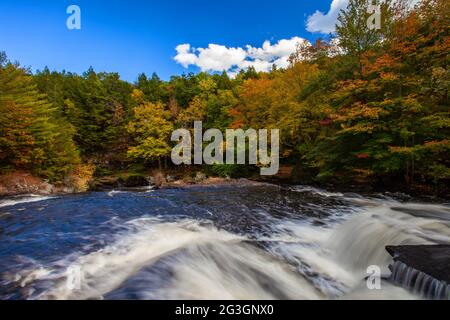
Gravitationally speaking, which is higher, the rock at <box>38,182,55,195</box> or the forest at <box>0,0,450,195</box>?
the forest at <box>0,0,450,195</box>

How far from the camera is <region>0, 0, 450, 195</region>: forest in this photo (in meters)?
10.6

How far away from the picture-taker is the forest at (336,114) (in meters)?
10.6

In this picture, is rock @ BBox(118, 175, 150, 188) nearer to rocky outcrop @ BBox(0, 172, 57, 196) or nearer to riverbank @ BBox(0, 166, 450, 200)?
riverbank @ BBox(0, 166, 450, 200)

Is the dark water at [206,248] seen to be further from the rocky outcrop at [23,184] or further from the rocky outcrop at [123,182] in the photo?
the rocky outcrop at [123,182]

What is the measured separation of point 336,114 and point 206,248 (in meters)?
9.74

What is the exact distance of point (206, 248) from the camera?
5.69 metres

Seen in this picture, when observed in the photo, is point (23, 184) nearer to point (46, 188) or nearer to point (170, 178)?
point (46, 188)

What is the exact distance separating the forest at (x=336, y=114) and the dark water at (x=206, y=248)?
3027 mm

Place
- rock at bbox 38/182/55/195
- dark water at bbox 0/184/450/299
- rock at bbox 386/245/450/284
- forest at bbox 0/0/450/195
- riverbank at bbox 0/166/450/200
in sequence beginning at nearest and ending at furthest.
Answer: rock at bbox 386/245/450/284
dark water at bbox 0/184/450/299
forest at bbox 0/0/450/195
riverbank at bbox 0/166/450/200
rock at bbox 38/182/55/195

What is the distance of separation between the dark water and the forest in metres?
3.03

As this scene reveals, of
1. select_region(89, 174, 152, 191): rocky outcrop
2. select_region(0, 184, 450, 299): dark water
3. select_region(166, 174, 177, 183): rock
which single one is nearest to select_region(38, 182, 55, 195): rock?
select_region(89, 174, 152, 191): rocky outcrop
